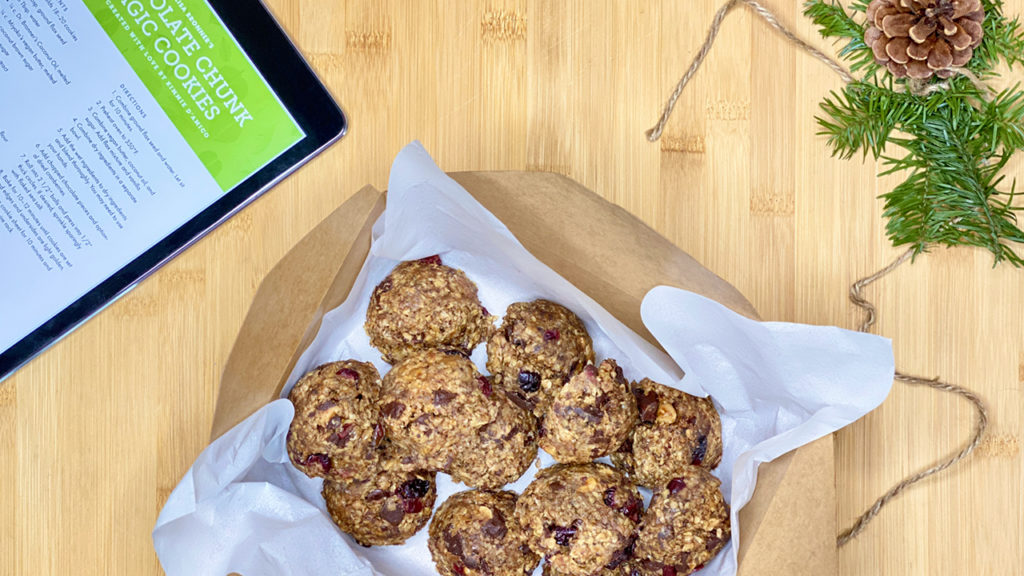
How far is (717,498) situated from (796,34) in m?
0.80

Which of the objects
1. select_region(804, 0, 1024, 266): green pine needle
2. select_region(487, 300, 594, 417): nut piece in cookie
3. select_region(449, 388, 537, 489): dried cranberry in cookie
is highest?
select_region(804, 0, 1024, 266): green pine needle

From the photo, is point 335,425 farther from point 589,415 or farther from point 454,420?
point 589,415

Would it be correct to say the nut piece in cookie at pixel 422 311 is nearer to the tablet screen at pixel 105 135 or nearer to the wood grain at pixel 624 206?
the wood grain at pixel 624 206

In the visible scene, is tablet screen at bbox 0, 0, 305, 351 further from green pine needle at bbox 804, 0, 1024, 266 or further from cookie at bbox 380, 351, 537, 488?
green pine needle at bbox 804, 0, 1024, 266

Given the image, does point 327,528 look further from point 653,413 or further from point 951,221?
point 951,221

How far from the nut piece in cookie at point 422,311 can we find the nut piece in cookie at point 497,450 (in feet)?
0.31

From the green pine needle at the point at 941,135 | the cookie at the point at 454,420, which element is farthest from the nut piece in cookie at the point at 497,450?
the green pine needle at the point at 941,135

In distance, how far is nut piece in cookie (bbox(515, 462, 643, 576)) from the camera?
1.10 metres

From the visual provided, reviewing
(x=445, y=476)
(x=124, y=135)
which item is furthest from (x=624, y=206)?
(x=124, y=135)

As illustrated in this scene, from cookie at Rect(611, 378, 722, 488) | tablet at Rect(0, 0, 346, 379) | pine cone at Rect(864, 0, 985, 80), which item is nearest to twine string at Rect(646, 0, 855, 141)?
pine cone at Rect(864, 0, 985, 80)

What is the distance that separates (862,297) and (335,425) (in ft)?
2.97

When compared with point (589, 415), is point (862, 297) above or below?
above

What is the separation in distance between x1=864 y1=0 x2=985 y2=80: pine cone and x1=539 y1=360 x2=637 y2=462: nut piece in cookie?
62cm

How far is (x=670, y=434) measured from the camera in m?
1.14
